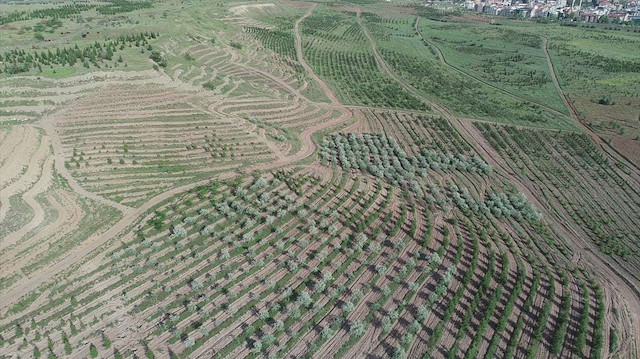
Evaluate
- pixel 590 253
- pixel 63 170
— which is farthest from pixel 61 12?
pixel 590 253

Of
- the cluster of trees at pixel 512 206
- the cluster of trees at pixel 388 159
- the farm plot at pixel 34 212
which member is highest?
the farm plot at pixel 34 212

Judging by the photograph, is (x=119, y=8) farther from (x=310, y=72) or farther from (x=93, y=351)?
(x=93, y=351)

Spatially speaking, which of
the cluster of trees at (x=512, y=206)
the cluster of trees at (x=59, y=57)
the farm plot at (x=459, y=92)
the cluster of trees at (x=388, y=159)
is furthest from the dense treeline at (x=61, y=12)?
the cluster of trees at (x=512, y=206)

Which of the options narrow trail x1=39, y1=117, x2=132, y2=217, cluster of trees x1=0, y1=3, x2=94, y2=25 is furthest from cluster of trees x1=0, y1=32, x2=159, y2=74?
cluster of trees x1=0, y1=3, x2=94, y2=25

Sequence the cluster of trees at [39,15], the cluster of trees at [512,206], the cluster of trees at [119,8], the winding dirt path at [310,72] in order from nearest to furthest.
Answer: the cluster of trees at [512,206]
the winding dirt path at [310,72]
the cluster of trees at [39,15]
the cluster of trees at [119,8]

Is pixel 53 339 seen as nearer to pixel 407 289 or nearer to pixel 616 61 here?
pixel 407 289

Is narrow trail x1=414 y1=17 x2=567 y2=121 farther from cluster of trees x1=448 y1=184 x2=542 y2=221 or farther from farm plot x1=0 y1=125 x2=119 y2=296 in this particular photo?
farm plot x1=0 y1=125 x2=119 y2=296

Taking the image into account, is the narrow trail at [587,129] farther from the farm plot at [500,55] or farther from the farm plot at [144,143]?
the farm plot at [144,143]
